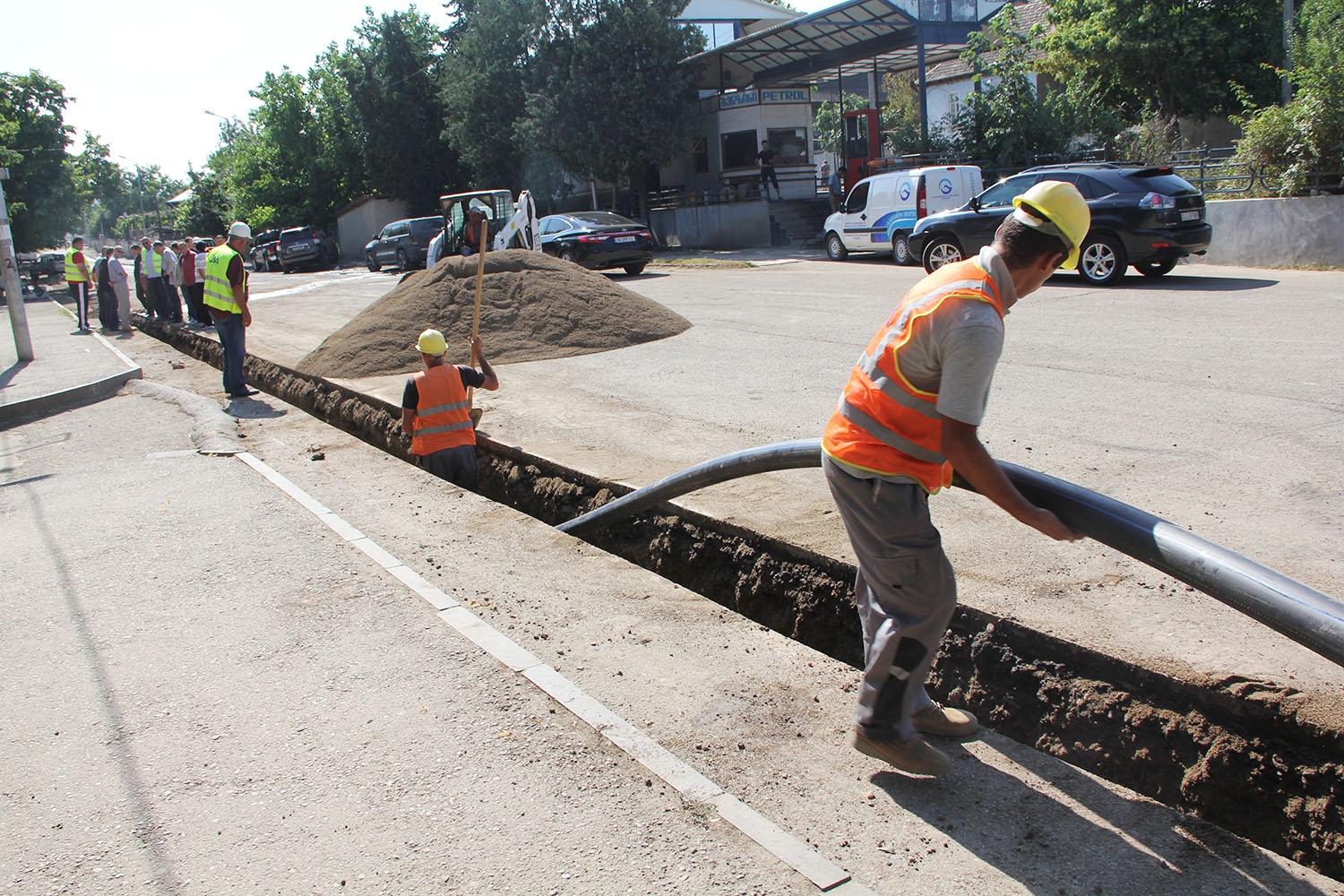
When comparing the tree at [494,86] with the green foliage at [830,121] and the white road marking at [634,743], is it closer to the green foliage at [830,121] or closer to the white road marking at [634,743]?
the green foliage at [830,121]

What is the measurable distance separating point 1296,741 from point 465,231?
1620 centimetres

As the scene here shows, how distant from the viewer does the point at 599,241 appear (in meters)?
22.4

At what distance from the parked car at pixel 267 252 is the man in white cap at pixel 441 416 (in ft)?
126

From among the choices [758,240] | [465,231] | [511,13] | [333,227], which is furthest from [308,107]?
[465,231]

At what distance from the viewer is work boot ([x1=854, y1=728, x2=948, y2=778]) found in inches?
123

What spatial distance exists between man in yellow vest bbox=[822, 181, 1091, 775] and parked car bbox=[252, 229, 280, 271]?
4390 cm

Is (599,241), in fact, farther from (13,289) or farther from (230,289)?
(230,289)

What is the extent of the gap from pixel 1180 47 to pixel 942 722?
24.9 meters

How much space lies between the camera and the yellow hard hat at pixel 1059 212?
2.71 meters

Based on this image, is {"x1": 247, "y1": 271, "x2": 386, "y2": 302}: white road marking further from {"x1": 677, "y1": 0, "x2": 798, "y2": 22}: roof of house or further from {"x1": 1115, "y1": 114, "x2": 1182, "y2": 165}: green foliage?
{"x1": 677, "y1": 0, "x2": 798, "y2": 22}: roof of house

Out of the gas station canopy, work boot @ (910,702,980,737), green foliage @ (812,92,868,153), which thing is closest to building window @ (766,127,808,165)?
the gas station canopy

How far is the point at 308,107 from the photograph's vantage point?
53031mm

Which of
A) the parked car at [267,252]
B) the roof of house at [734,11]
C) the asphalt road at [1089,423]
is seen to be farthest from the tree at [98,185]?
the asphalt road at [1089,423]

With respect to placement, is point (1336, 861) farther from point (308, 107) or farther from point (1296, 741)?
point (308, 107)
